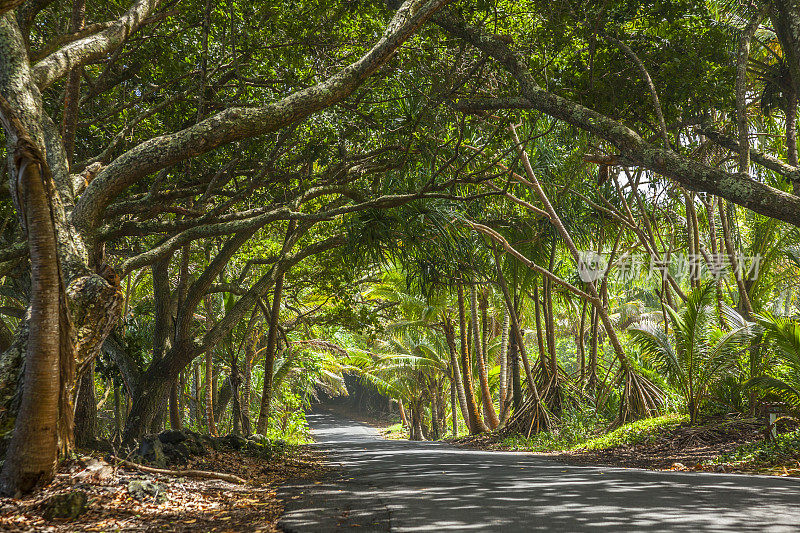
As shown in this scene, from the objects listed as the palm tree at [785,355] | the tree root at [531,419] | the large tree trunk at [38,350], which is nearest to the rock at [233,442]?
the large tree trunk at [38,350]

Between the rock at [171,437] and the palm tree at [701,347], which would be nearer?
the rock at [171,437]

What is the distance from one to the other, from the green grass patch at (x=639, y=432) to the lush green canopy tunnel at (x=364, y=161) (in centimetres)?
53

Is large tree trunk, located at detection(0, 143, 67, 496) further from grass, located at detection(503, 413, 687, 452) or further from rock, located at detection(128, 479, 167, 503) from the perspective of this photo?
grass, located at detection(503, 413, 687, 452)

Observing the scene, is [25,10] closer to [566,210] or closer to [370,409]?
[566,210]

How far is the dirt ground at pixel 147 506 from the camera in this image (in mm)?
3867

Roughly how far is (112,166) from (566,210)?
A: 9.74m

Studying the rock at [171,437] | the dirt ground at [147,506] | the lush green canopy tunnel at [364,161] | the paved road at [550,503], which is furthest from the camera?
the rock at [171,437]

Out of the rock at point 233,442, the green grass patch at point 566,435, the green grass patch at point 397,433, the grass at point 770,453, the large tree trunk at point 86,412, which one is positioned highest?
the large tree trunk at point 86,412

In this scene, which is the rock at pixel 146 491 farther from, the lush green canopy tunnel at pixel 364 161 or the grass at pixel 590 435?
the grass at pixel 590 435

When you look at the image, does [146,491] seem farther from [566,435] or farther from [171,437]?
[566,435]

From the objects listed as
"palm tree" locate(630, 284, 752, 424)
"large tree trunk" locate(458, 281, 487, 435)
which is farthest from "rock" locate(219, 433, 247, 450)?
"large tree trunk" locate(458, 281, 487, 435)

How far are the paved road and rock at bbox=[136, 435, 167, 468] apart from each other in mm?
1369

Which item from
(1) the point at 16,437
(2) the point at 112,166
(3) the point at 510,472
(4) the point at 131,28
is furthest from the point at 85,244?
(3) the point at 510,472

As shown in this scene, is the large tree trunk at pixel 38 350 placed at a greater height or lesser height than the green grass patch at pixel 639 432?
greater
